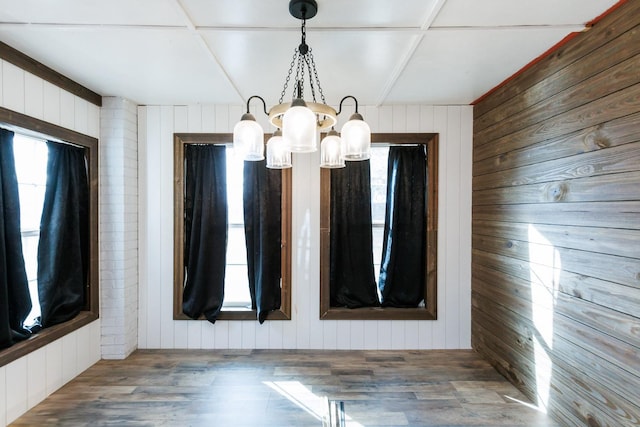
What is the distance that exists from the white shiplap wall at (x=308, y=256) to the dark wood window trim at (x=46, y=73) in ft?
1.43

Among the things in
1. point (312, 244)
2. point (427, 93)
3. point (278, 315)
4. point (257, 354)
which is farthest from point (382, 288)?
point (427, 93)

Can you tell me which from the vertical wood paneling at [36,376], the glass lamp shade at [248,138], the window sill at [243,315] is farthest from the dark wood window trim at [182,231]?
the glass lamp shade at [248,138]

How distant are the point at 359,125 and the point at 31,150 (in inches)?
103

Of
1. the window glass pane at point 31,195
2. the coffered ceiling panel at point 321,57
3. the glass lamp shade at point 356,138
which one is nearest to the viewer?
the glass lamp shade at point 356,138

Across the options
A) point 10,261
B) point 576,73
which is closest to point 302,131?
point 576,73

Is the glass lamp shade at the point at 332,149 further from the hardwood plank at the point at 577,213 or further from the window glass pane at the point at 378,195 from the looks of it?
the window glass pane at the point at 378,195

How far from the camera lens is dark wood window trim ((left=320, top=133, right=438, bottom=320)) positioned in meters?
3.08

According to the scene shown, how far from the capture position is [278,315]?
3.09 metres

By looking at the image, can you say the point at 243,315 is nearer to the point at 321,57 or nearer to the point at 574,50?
→ the point at 321,57

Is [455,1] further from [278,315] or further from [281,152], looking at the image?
[278,315]

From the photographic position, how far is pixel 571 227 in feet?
6.18

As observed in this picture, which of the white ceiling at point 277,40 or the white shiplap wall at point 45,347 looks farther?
the white shiplap wall at point 45,347

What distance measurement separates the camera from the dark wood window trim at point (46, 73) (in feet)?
6.58

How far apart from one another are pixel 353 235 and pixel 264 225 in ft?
2.93
